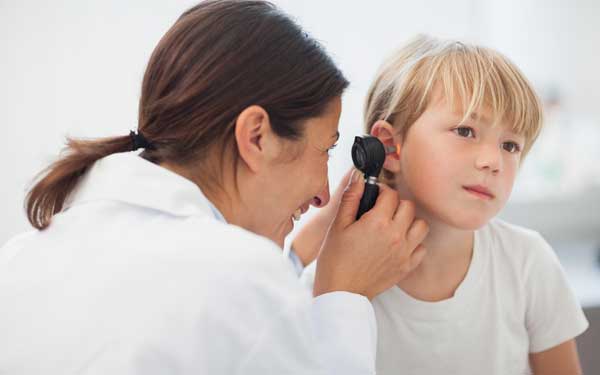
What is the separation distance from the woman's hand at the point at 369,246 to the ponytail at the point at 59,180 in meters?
0.40

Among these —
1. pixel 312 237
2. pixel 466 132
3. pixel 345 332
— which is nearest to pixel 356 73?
pixel 312 237

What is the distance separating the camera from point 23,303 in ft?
2.62

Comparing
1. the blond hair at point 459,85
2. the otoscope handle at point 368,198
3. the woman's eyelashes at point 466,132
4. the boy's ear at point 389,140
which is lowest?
the otoscope handle at point 368,198

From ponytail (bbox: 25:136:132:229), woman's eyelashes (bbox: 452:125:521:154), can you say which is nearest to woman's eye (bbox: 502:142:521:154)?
woman's eyelashes (bbox: 452:125:521:154)

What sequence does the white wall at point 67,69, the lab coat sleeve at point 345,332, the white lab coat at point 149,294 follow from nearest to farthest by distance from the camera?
the white lab coat at point 149,294
the lab coat sleeve at point 345,332
the white wall at point 67,69

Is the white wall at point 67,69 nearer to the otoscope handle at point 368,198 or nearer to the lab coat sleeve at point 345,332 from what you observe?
the otoscope handle at point 368,198

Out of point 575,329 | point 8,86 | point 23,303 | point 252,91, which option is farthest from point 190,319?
point 8,86

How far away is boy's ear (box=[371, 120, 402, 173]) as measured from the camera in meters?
1.17

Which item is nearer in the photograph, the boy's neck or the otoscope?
the otoscope

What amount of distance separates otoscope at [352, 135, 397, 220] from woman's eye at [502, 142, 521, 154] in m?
0.21

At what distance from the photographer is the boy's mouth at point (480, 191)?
3.56 ft

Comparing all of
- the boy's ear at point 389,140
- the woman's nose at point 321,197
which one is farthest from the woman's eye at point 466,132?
the woman's nose at point 321,197

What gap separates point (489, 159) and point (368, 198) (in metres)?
0.21

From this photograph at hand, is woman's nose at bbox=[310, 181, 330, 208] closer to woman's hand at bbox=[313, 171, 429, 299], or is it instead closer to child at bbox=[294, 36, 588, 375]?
woman's hand at bbox=[313, 171, 429, 299]
